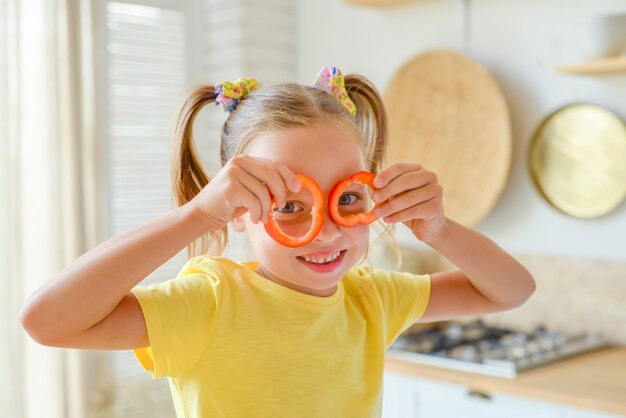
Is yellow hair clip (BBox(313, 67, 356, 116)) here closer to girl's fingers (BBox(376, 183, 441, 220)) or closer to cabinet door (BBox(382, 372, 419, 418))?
girl's fingers (BBox(376, 183, 441, 220))

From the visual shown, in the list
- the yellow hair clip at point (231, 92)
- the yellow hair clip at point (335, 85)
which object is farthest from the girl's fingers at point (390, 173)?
the yellow hair clip at point (231, 92)

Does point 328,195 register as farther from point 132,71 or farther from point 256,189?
point 132,71

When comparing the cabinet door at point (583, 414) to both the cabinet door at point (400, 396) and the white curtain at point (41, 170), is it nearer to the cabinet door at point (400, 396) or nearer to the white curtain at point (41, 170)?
the cabinet door at point (400, 396)

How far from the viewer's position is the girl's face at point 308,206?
121 cm

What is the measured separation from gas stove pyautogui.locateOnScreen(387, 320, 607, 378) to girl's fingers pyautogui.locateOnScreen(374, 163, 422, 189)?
1.33 m

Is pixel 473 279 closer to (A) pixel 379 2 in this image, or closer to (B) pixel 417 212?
(B) pixel 417 212

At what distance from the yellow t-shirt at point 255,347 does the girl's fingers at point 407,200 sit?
20 centimetres

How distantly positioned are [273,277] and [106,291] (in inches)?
12.5

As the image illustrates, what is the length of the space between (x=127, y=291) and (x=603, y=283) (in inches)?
80.2

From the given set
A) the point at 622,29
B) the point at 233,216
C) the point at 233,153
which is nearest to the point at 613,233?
the point at 622,29

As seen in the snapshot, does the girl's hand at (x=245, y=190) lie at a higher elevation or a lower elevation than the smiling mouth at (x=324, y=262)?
higher

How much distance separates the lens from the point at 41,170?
2.84 m

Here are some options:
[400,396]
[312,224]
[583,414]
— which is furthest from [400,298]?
[400,396]

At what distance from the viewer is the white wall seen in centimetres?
276
